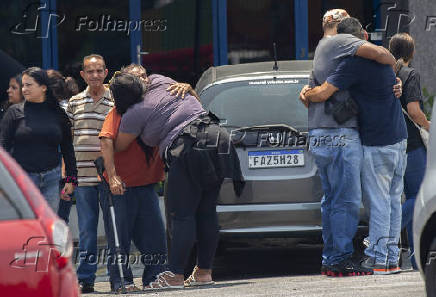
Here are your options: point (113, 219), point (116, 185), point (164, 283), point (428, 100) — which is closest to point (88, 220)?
point (113, 219)

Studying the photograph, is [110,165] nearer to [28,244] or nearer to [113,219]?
[113,219]

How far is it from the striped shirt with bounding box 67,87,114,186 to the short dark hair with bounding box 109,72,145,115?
2.64ft

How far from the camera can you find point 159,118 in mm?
8039

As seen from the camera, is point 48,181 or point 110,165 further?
point 48,181

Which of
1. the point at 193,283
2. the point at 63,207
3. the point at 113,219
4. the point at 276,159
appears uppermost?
the point at 276,159

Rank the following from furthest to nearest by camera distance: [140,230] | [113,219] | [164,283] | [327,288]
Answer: [140,230] < [113,219] < [164,283] < [327,288]

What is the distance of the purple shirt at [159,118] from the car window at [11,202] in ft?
12.5

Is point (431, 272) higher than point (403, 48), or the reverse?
point (403, 48)

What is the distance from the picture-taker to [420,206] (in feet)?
17.7

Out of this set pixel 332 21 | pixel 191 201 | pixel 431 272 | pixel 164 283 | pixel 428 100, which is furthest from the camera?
pixel 428 100

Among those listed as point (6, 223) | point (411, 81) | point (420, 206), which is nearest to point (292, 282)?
point (411, 81)

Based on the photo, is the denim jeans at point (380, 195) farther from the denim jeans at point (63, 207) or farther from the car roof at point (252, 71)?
the denim jeans at point (63, 207)

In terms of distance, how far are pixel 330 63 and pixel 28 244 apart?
4.29 meters

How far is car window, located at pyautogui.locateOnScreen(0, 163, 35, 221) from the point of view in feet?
13.6
